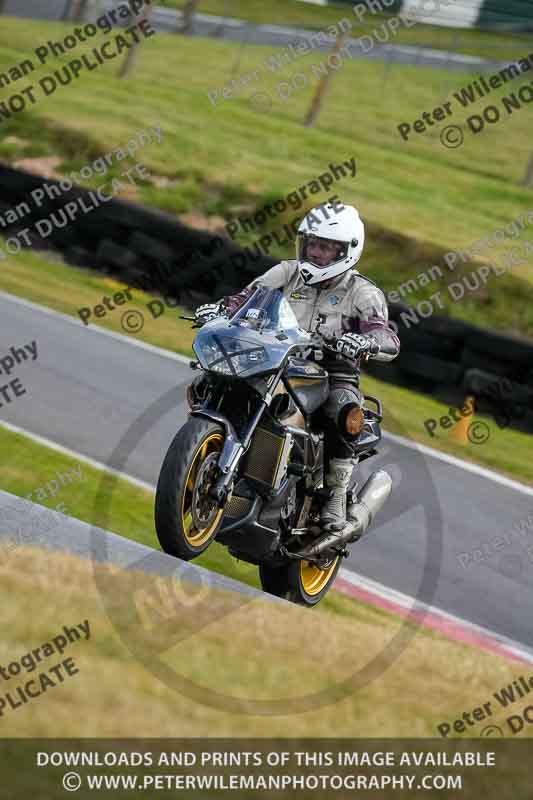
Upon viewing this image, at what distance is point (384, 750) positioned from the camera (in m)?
4.27

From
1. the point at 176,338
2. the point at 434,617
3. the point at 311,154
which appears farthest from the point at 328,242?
the point at 311,154

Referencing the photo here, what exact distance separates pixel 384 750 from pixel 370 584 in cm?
478

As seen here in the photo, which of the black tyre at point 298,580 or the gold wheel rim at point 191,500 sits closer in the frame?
the gold wheel rim at point 191,500

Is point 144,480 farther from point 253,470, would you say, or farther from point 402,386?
point 402,386

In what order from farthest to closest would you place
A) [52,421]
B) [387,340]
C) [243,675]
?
[52,421] < [387,340] < [243,675]

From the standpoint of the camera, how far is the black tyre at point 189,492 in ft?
18.6

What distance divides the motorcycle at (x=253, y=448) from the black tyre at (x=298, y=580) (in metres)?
0.11

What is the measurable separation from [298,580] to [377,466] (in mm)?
4701

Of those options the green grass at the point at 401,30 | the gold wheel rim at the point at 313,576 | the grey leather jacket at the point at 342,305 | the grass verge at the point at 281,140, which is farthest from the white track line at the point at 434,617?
the green grass at the point at 401,30

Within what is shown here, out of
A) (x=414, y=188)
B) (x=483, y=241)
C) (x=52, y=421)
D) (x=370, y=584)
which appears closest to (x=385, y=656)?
(x=370, y=584)

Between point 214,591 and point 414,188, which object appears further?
point 414,188

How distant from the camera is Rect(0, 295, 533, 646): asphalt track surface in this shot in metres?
9.29

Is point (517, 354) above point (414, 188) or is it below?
above

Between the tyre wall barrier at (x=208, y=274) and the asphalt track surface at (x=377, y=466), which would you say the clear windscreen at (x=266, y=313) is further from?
the tyre wall barrier at (x=208, y=274)
